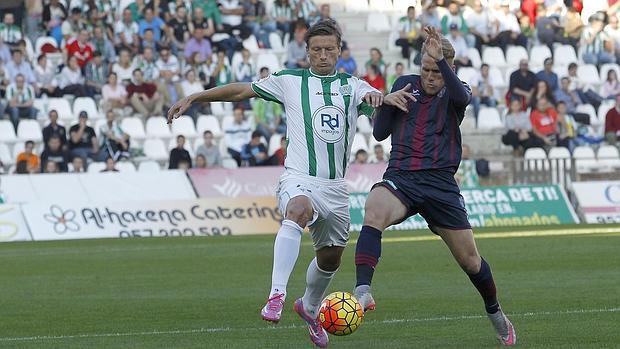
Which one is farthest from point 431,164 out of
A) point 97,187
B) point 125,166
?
point 125,166

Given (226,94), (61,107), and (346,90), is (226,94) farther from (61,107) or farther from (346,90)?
(61,107)

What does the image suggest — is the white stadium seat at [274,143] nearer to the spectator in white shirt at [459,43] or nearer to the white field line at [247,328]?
the spectator in white shirt at [459,43]

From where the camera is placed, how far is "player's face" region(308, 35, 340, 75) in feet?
30.8

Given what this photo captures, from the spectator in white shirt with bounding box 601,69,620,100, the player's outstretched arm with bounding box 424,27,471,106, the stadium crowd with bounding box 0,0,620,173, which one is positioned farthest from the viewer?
the spectator in white shirt with bounding box 601,69,620,100

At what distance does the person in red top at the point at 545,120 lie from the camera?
29766 mm

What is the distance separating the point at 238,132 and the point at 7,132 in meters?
4.56

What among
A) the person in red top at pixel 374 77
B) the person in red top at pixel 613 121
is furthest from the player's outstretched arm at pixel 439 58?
the person in red top at pixel 613 121

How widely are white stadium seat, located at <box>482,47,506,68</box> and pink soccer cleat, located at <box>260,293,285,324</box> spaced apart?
24.9 m

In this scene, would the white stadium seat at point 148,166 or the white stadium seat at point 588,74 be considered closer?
the white stadium seat at point 148,166

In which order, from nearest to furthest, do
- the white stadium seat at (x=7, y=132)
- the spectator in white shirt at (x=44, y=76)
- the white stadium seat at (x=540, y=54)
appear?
the white stadium seat at (x=7, y=132) → the spectator in white shirt at (x=44, y=76) → the white stadium seat at (x=540, y=54)

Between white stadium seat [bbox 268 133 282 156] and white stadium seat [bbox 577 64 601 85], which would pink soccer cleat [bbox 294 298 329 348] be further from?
white stadium seat [bbox 577 64 601 85]

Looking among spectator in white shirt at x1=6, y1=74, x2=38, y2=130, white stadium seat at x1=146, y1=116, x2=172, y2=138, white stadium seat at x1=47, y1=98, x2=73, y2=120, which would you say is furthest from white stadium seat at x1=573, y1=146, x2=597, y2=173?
spectator in white shirt at x1=6, y1=74, x2=38, y2=130

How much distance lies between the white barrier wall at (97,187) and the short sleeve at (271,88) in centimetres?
1552

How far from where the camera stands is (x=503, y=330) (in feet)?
30.3
